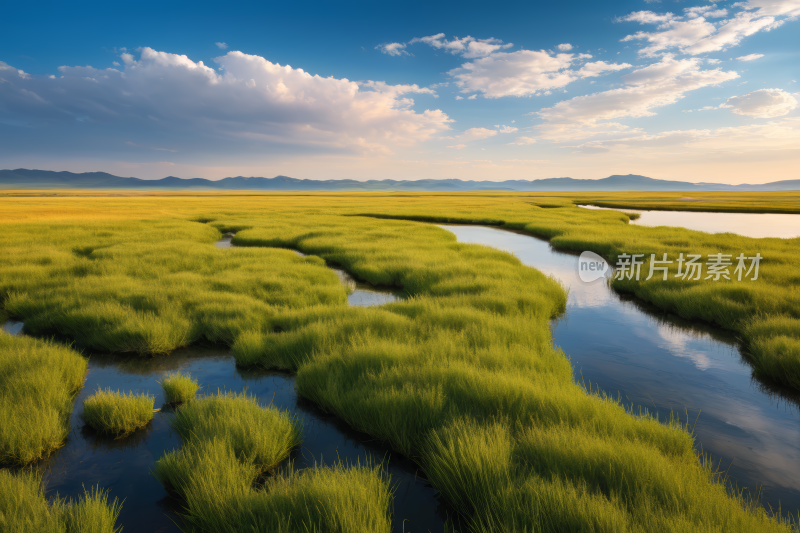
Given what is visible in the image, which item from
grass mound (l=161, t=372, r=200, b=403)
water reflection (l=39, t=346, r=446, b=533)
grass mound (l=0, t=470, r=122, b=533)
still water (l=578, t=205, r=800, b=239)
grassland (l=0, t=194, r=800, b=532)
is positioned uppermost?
still water (l=578, t=205, r=800, b=239)

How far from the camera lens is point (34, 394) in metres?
4.55

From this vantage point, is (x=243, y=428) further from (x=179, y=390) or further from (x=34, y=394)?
(x=34, y=394)

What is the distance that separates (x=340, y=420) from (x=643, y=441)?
10.6 feet

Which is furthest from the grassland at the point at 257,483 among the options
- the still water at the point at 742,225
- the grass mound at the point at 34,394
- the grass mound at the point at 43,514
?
the still water at the point at 742,225

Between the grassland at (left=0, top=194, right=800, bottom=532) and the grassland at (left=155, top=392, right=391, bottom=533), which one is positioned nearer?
the grassland at (left=155, top=392, right=391, bottom=533)

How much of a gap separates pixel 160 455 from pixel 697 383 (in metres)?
7.22

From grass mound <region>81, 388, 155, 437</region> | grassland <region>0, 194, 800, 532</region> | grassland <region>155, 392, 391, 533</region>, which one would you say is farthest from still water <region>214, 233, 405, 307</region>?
grassland <region>155, 392, 391, 533</region>

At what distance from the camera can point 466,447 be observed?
336 centimetres

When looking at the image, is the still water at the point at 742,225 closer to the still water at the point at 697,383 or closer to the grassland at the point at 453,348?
the grassland at the point at 453,348

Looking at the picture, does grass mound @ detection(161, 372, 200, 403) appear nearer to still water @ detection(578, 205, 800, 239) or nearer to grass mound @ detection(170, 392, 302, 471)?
grass mound @ detection(170, 392, 302, 471)

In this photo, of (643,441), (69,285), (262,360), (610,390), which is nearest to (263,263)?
(69,285)

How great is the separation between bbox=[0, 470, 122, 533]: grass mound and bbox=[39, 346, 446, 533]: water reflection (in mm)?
394

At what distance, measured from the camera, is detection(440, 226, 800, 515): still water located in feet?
13.5

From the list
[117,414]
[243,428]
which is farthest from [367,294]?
[243,428]
